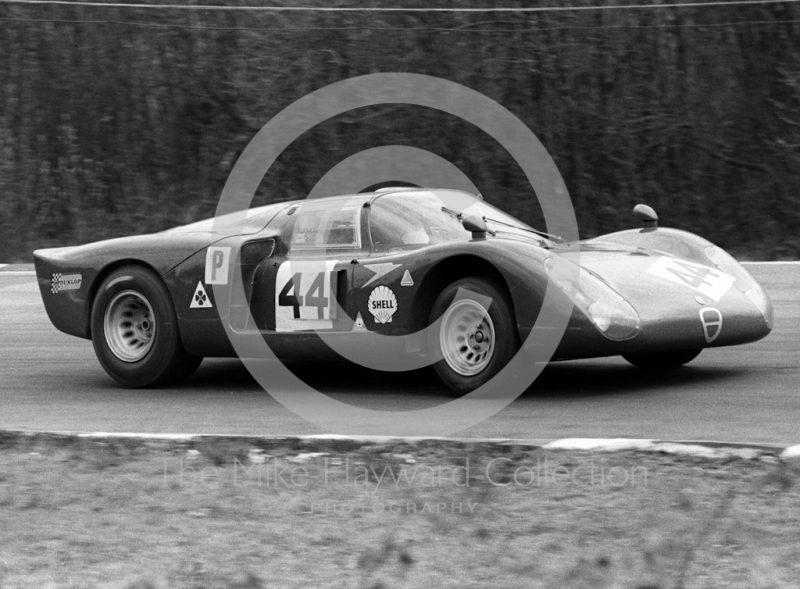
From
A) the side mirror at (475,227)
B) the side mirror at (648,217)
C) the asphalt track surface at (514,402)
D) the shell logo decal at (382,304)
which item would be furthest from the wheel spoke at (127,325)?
the side mirror at (648,217)

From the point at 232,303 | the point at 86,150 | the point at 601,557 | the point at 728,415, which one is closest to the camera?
the point at 601,557

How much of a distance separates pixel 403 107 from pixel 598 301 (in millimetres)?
11198

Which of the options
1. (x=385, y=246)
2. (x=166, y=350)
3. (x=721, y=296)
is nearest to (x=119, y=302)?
(x=166, y=350)

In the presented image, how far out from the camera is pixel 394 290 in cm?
628

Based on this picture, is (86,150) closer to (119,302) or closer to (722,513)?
(119,302)

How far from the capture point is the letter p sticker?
22.6ft

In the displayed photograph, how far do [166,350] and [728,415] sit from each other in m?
3.52

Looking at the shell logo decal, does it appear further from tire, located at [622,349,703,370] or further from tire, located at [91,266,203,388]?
tire, located at [622,349,703,370]

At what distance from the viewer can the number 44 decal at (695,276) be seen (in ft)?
21.0

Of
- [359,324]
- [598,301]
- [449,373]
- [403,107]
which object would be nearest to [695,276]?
→ [598,301]

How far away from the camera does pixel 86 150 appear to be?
54.2 ft

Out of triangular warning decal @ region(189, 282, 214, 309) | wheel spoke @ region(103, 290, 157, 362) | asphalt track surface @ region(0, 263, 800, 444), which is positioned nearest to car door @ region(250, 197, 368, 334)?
triangular warning decal @ region(189, 282, 214, 309)

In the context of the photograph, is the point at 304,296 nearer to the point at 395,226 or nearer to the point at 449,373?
the point at 395,226

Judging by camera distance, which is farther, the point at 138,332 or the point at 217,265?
the point at 138,332
